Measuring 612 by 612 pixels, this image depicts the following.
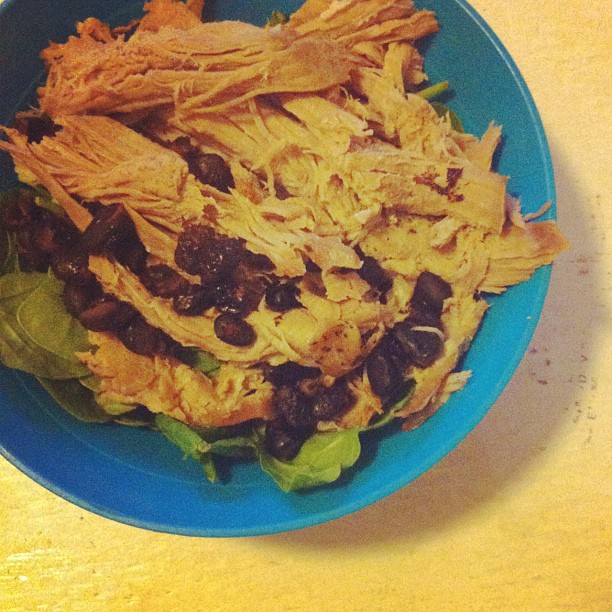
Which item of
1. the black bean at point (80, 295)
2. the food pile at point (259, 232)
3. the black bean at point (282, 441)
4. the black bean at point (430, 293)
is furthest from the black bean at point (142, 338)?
the black bean at point (430, 293)

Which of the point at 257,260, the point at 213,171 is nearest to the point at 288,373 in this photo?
the point at 257,260

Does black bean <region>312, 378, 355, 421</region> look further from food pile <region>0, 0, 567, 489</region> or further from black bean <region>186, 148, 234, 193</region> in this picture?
black bean <region>186, 148, 234, 193</region>

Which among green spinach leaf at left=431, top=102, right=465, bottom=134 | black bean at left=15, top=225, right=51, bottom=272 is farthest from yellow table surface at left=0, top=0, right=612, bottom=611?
black bean at left=15, top=225, right=51, bottom=272

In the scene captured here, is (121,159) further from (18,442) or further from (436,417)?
(436,417)

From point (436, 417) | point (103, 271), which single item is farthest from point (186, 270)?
point (436, 417)

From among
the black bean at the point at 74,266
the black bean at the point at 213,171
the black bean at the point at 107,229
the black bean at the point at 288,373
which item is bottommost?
the black bean at the point at 288,373

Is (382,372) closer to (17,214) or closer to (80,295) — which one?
(80,295)

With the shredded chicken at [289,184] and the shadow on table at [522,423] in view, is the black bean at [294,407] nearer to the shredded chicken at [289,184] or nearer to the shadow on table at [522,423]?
the shredded chicken at [289,184]
